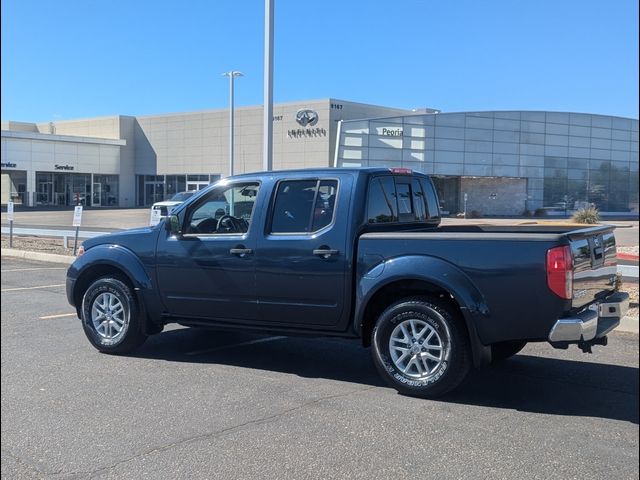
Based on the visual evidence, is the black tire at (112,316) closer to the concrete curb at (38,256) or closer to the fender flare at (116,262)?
the fender flare at (116,262)

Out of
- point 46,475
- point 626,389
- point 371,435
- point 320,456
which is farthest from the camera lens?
point 626,389

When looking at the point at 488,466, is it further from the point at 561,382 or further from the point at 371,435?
the point at 561,382

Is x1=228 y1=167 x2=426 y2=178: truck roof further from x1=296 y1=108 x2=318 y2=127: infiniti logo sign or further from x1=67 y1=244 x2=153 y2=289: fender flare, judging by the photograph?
x1=296 y1=108 x2=318 y2=127: infiniti logo sign

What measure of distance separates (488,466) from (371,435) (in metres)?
0.84

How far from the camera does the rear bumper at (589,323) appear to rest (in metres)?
4.54

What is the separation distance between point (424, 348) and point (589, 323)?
1281 millimetres

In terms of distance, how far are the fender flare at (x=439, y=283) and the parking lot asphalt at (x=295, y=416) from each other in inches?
24.2

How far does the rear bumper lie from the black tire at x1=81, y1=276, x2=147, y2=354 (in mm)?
4085

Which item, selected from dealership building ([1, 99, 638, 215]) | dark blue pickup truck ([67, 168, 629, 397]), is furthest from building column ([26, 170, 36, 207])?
dark blue pickup truck ([67, 168, 629, 397])

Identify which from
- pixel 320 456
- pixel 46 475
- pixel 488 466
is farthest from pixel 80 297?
pixel 488 466

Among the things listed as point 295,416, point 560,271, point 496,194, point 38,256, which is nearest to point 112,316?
point 295,416

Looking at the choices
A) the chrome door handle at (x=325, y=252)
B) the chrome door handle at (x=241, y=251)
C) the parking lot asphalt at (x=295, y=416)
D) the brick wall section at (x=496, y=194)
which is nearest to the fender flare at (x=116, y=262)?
the parking lot asphalt at (x=295, y=416)

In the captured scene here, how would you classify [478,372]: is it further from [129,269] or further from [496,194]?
[496,194]

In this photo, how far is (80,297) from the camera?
688 centimetres
